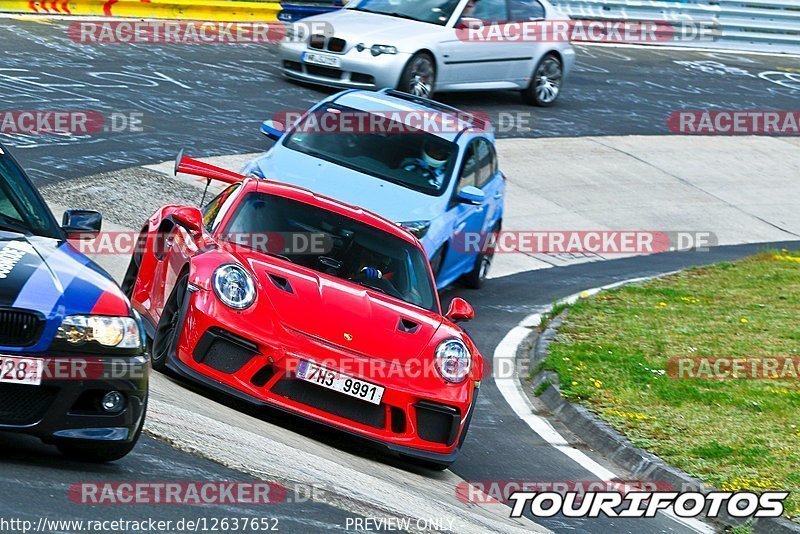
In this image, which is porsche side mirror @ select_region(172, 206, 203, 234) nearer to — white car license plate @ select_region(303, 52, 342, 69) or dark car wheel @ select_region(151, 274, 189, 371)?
dark car wheel @ select_region(151, 274, 189, 371)

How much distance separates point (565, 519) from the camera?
743 cm

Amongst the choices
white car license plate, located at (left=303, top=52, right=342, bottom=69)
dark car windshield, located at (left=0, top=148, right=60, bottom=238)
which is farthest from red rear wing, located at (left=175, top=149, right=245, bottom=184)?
white car license plate, located at (left=303, top=52, right=342, bottom=69)

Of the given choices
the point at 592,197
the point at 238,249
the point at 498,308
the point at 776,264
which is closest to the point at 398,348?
the point at 238,249

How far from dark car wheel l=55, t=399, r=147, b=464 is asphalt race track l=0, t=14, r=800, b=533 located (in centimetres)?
5

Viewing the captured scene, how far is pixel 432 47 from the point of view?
1962cm

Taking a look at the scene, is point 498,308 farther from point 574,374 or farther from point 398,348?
point 398,348

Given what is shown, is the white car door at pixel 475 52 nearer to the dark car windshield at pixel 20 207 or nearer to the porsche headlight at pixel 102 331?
the dark car windshield at pixel 20 207

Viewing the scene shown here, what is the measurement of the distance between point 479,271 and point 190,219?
575 cm

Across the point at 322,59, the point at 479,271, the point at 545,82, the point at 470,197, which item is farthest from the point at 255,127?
the point at 545,82

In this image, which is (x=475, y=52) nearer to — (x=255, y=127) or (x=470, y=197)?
(x=255, y=127)

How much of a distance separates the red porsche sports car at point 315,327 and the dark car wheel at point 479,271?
4919 millimetres

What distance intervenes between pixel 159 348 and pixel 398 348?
55.7 inches

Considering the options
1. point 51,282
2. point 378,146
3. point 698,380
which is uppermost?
point 51,282

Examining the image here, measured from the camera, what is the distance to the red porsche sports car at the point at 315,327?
295 inches
